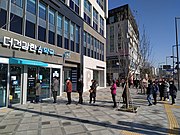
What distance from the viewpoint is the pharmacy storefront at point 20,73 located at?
10750mm

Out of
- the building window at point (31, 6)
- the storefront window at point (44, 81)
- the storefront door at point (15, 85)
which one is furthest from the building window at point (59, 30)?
the storefront door at point (15, 85)

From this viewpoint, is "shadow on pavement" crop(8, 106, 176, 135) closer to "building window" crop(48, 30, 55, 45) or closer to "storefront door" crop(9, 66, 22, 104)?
"storefront door" crop(9, 66, 22, 104)

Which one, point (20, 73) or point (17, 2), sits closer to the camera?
point (17, 2)

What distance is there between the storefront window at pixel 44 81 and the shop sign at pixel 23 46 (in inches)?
59.3

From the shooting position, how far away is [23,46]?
1191 centimetres

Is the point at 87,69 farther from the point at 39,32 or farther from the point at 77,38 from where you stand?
the point at 39,32

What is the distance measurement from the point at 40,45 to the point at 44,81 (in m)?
2.97

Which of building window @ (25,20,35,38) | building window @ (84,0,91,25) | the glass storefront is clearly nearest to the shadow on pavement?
the glass storefront

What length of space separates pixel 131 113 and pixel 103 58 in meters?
23.6

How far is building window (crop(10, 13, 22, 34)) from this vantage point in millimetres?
11412

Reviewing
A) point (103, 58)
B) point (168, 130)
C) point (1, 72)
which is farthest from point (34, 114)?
point (103, 58)

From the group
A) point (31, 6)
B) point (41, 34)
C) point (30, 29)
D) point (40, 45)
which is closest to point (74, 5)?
point (41, 34)

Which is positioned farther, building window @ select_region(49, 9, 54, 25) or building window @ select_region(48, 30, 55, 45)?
building window @ select_region(49, 9, 54, 25)

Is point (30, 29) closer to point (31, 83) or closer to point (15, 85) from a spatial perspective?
point (31, 83)
